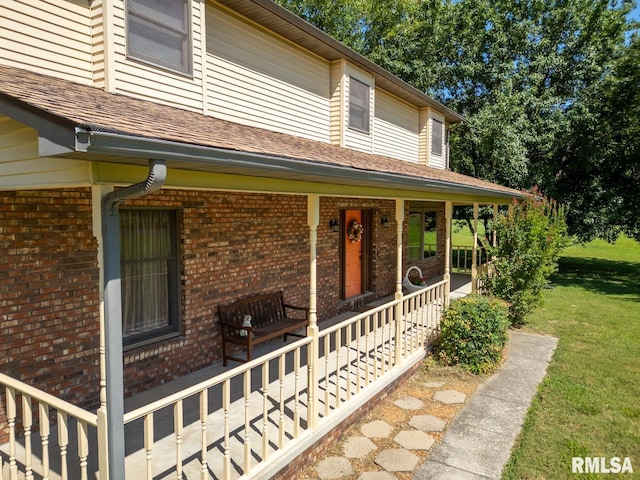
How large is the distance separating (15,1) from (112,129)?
3493 mm

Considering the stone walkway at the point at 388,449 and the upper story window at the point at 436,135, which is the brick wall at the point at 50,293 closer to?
the stone walkway at the point at 388,449

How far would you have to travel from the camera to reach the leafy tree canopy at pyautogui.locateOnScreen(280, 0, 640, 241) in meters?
16.5

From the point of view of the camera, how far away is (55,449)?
4.21m

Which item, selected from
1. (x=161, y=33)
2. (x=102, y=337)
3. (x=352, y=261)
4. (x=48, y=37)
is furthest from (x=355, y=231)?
(x=102, y=337)

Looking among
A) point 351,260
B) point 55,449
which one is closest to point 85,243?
point 55,449

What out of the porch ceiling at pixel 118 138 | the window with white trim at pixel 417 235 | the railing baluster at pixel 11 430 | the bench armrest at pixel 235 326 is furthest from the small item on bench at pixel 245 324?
the window with white trim at pixel 417 235

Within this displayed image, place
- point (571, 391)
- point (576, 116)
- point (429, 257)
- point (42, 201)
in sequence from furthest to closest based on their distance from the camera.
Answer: point (576, 116)
point (429, 257)
point (571, 391)
point (42, 201)

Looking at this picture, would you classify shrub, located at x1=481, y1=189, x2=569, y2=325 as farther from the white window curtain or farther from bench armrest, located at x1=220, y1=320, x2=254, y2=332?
the white window curtain

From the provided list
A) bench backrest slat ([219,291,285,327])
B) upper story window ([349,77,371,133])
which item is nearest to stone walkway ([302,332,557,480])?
bench backrest slat ([219,291,285,327])

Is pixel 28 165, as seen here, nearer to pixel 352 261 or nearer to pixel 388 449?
pixel 388 449

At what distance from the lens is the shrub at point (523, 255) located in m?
9.30

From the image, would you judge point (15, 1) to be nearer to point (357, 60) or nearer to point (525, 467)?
point (357, 60)

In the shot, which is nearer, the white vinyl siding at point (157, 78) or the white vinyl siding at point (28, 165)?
the white vinyl siding at point (28, 165)

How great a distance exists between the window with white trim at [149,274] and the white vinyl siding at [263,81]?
201 cm
